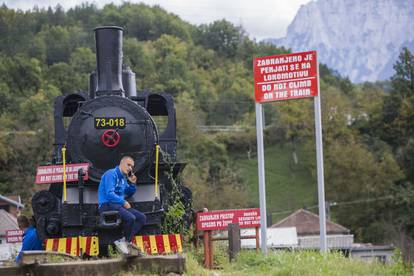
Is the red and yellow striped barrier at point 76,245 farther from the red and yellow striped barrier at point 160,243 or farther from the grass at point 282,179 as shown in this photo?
the grass at point 282,179

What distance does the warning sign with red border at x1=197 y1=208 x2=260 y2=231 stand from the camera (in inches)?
530

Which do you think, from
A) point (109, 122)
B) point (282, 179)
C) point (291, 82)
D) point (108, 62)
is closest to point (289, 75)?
point (291, 82)

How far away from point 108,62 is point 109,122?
1.27 m

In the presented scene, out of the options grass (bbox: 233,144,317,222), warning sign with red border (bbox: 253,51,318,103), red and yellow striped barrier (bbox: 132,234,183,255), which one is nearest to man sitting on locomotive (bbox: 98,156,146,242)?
red and yellow striped barrier (bbox: 132,234,183,255)

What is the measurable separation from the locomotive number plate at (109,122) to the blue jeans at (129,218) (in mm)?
2129

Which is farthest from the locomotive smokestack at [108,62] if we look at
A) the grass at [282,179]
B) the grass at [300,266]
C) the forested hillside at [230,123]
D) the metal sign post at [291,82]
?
the grass at [282,179]

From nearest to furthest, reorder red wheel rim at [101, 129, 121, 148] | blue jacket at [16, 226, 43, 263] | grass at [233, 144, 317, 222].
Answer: blue jacket at [16, 226, 43, 263]
red wheel rim at [101, 129, 121, 148]
grass at [233, 144, 317, 222]

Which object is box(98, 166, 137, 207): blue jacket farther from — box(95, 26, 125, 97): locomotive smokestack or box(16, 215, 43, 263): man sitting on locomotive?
box(95, 26, 125, 97): locomotive smokestack

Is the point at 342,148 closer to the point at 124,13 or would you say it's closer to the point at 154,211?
the point at 154,211

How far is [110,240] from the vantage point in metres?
13.1

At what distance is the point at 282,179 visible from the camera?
247ft

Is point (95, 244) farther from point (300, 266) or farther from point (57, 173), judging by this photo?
point (300, 266)

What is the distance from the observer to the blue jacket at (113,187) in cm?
1177

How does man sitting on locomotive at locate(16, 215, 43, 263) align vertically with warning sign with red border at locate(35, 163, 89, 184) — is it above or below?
below
